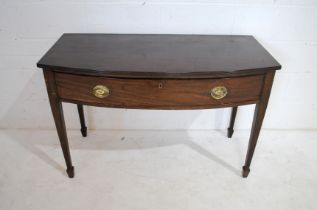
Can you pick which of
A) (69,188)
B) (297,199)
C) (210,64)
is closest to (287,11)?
(210,64)

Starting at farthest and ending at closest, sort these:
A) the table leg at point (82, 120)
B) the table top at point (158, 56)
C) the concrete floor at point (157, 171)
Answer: the table leg at point (82, 120) → the concrete floor at point (157, 171) → the table top at point (158, 56)

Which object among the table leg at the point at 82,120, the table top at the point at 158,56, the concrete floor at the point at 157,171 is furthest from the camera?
the table leg at the point at 82,120

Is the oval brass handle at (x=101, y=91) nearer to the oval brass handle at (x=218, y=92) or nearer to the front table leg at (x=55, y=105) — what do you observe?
the front table leg at (x=55, y=105)

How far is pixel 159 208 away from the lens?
1.36 m

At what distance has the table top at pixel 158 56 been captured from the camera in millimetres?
1065

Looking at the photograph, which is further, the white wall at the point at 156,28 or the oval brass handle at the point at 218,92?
the white wall at the point at 156,28

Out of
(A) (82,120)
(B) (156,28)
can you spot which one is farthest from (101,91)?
(A) (82,120)

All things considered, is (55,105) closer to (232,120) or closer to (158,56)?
(158,56)

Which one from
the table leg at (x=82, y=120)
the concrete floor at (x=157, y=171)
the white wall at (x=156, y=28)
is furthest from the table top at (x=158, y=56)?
the concrete floor at (x=157, y=171)

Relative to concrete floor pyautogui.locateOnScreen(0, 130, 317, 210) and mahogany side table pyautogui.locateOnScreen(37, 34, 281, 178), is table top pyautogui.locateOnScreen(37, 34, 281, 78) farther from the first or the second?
concrete floor pyautogui.locateOnScreen(0, 130, 317, 210)

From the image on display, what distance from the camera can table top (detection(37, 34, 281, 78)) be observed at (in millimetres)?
1065

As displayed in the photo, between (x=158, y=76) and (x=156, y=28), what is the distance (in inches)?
23.1

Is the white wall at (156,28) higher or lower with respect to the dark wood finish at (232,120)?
higher

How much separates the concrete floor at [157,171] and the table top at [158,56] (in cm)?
73
